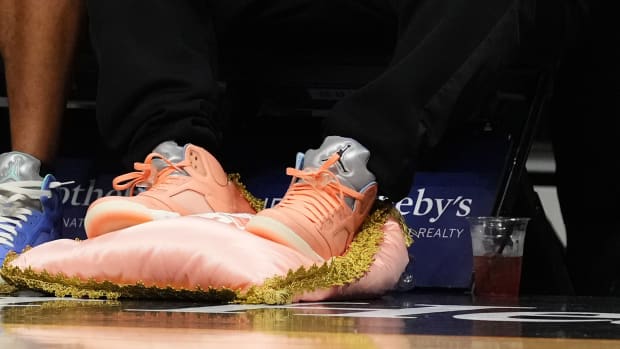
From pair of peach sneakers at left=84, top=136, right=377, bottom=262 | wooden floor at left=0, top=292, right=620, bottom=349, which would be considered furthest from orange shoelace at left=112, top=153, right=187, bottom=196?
wooden floor at left=0, top=292, right=620, bottom=349

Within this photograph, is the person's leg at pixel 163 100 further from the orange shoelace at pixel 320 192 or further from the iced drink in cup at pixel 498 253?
the iced drink in cup at pixel 498 253

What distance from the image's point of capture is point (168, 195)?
1.23 metres

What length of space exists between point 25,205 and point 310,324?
69 cm

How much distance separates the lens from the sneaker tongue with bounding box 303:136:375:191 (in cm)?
124

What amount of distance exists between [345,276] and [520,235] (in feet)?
0.95

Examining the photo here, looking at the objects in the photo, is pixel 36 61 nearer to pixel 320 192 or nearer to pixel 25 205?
pixel 25 205

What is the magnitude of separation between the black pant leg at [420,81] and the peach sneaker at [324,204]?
26 millimetres

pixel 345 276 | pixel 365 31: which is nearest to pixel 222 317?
pixel 345 276

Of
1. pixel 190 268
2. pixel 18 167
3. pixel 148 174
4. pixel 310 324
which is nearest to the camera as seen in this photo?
pixel 310 324

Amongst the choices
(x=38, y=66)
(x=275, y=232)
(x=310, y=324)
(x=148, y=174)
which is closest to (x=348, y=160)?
(x=275, y=232)

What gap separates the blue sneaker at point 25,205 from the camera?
1329 mm

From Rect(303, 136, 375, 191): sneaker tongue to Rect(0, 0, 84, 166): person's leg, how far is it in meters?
0.50

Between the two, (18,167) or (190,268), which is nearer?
(190,268)

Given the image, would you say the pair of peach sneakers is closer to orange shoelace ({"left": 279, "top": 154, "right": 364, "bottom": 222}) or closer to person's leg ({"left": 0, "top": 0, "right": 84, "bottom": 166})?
orange shoelace ({"left": 279, "top": 154, "right": 364, "bottom": 222})
